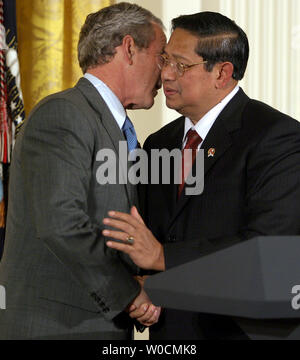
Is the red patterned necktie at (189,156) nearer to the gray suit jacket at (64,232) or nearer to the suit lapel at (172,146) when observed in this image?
the suit lapel at (172,146)

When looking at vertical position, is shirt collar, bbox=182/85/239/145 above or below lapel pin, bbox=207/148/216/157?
above

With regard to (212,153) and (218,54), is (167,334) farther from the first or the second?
(218,54)

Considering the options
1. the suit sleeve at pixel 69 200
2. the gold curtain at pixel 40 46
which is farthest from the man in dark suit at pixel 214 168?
the gold curtain at pixel 40 46

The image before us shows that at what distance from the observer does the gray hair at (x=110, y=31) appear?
79.7 inches

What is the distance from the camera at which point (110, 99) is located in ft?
6.48

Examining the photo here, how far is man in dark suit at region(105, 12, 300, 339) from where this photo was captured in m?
1.75

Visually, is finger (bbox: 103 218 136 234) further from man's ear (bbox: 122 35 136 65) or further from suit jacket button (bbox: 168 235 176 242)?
man's ear (bbox: 122 35 136 65)

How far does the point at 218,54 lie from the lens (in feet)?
6.87

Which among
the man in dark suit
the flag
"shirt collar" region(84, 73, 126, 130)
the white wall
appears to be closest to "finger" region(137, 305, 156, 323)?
the man in dark suit

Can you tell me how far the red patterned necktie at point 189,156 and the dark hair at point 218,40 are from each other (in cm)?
23

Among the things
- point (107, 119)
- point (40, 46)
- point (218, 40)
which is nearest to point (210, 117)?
point (218, 40)

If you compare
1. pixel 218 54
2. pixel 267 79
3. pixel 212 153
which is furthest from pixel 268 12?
pixel 212 153

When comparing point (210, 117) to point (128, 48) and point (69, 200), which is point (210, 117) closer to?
A: point (128, 48)

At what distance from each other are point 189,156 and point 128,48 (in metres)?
0.40
